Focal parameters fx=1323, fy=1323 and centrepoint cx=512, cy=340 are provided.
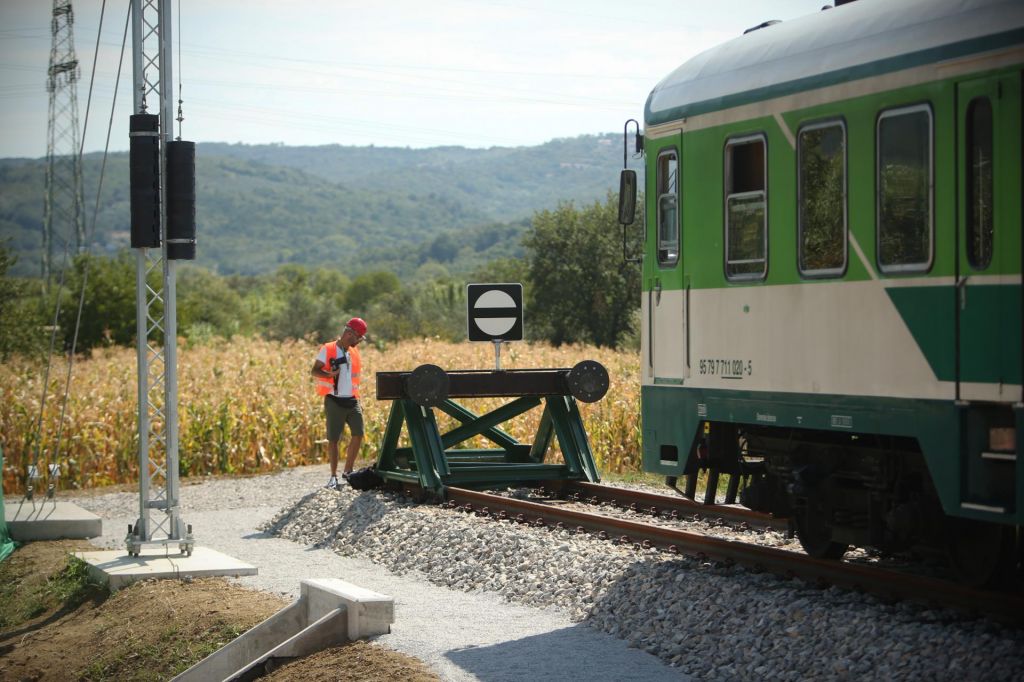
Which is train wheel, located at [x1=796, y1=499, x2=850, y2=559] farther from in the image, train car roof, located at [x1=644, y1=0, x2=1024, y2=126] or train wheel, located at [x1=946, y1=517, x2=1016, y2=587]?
train car roof, located at [x1=644, y1=0, x2=1024, y2=126]

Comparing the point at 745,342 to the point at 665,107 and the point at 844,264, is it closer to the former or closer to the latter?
the point at 844,264

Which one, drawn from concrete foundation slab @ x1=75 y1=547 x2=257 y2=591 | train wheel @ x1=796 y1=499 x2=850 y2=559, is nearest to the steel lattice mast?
concrete foundation slab @ x1=75 y1=547 x2=257 y2=591

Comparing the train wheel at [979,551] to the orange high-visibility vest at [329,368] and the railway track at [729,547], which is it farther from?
the orange high-visibility vest at [329,368]

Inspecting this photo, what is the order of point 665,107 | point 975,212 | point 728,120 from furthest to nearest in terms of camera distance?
point 665,107 → point 728,120 → point 975,212

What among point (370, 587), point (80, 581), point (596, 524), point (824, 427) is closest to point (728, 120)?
point (824, 427)

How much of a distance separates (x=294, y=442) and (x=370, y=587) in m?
10.3

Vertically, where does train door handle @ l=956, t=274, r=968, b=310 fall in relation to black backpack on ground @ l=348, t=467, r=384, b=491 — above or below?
above

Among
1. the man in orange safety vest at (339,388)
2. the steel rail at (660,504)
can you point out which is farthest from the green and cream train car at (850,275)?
the man in orange safety vest at (339,388)

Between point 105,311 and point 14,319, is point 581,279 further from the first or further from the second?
point 14,319

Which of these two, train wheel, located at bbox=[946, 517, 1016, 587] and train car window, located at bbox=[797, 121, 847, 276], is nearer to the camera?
train wheel, located at bbox=[946, 517, 1016, 587]

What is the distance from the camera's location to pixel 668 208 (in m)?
10.6

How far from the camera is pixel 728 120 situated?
9.84 metres

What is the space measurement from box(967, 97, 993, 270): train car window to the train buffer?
708 centimetres

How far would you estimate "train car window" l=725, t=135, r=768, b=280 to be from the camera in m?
9.50
